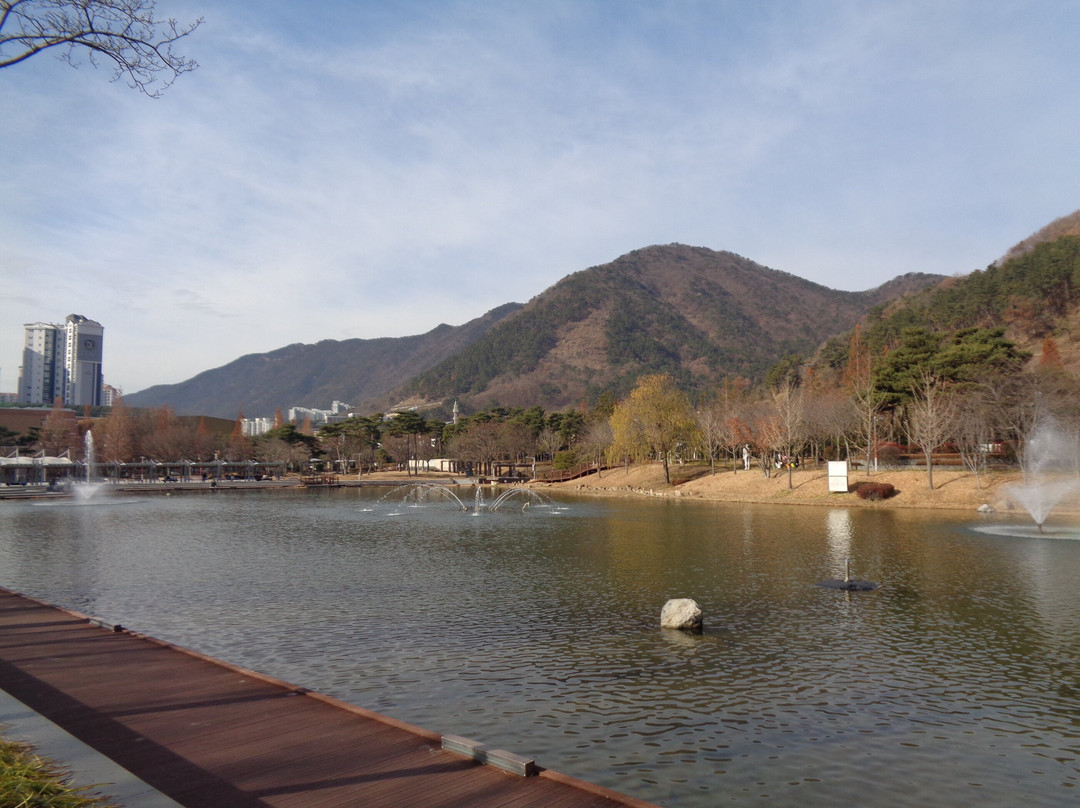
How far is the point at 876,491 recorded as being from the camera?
4728cm

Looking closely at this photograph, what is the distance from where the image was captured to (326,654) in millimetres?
13102

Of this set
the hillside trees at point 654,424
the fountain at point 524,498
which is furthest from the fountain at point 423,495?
the hillside trees at point 654,424

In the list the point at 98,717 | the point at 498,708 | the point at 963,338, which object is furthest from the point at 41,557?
the point at 963,338

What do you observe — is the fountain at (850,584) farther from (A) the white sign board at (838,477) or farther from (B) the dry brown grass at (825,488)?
(A) the white sign board at (838,477)

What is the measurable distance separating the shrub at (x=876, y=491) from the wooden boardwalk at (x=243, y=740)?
4484cm

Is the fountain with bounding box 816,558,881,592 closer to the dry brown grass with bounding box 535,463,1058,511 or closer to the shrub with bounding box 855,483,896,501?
the dry brown grass with bounding box 535,463,1058,511

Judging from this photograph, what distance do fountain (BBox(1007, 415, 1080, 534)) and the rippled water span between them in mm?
12729

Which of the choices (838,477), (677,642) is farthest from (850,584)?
(838,477)

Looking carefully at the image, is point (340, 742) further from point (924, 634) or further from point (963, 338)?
point (963, 338)

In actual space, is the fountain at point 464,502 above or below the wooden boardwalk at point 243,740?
below

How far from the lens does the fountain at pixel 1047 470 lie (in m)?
41.6

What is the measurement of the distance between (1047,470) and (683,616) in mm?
43521

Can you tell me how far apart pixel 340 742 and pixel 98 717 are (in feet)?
10.5

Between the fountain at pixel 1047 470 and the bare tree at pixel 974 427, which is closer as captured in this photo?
the fountain at pixel 1047 470
